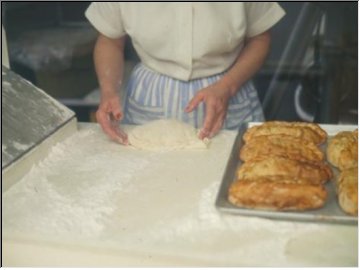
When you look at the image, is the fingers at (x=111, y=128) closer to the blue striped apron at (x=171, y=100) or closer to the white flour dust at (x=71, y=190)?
the white flour dust at (x=71, y=190)

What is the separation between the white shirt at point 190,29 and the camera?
4.27 feet

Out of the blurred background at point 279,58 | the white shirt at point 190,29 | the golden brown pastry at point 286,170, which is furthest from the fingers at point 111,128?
the blurred background at point 279,58

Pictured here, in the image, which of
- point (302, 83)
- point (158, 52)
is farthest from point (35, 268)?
point (302, 83)

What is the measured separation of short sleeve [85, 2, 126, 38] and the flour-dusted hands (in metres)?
0.30

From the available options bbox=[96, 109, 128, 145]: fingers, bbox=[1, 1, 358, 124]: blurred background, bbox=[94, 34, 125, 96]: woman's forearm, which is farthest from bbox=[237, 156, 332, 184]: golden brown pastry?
bbox=[1, 1, 358, 124]: blurred background

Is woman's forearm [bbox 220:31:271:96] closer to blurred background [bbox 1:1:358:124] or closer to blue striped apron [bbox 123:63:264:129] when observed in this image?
blue striped apron [bbox 123:63:264:129]

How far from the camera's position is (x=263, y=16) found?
1.39 m

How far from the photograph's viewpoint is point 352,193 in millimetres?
746

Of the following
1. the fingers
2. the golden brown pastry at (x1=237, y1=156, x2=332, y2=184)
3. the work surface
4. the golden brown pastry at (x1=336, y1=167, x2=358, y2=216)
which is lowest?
the fingers

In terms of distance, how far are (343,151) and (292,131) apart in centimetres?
16

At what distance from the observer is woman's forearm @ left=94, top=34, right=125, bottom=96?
140 cm

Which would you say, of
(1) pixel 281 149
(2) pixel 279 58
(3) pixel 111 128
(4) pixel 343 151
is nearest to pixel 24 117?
(3) pixel 111 128

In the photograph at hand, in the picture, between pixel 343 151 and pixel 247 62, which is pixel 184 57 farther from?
pixel 343 151

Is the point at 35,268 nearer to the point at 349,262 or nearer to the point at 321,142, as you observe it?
the point at 349,262
